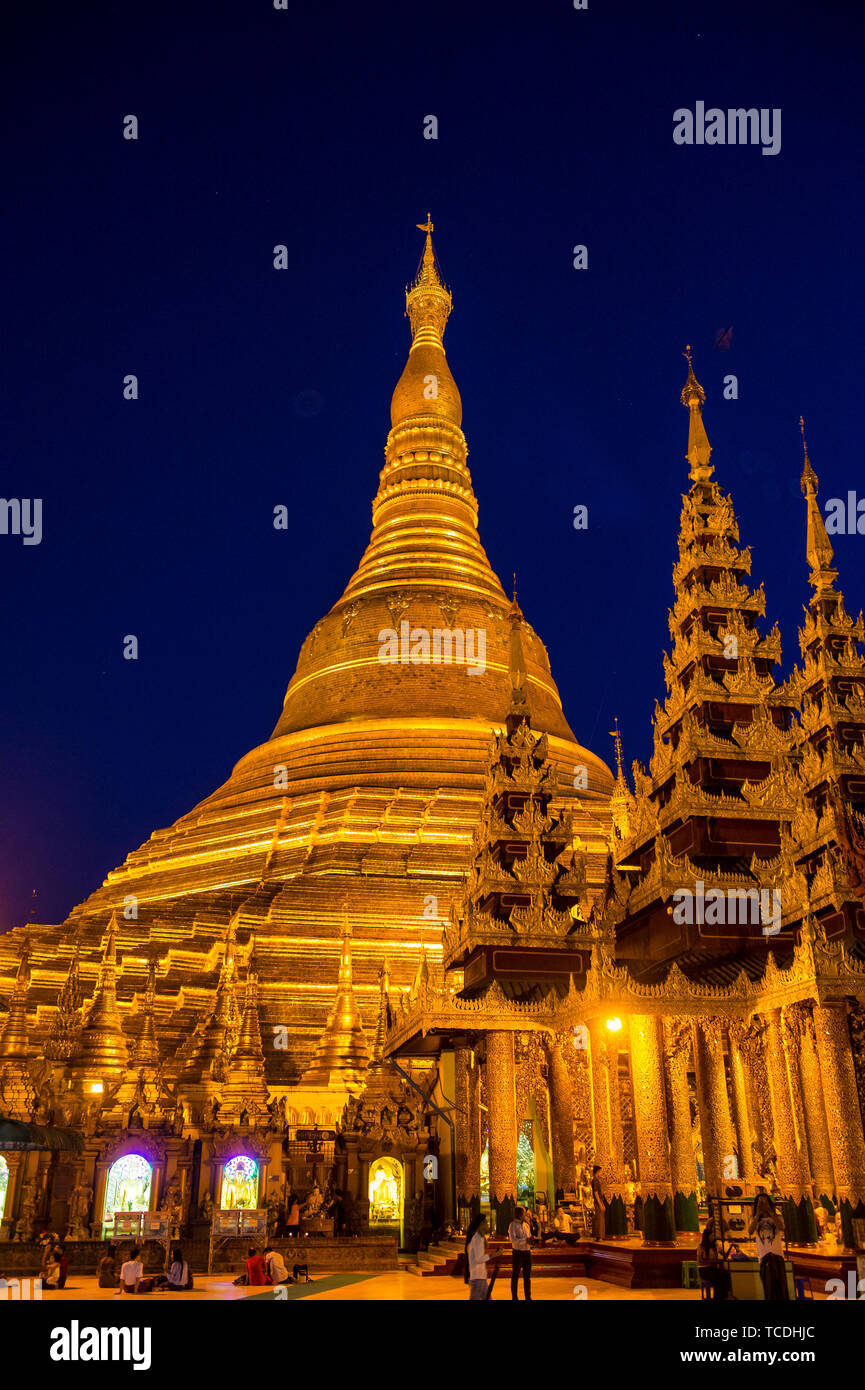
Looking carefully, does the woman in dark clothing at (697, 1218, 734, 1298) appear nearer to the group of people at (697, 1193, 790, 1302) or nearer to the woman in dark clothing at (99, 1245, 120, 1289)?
the group of people at (697, 1193, 790, 1302)

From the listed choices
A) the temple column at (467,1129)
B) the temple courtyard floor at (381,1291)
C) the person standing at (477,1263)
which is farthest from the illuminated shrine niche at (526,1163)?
the person standing at (477,1263)

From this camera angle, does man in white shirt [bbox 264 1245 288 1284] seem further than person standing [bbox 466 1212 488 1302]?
Yes

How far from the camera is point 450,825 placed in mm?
33250

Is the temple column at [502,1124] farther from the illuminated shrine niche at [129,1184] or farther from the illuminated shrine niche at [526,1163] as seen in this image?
the illuminated shrine niche at [129,1184]

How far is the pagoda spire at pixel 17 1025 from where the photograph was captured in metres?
24.4

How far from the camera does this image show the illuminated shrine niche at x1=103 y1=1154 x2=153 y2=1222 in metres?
19.9

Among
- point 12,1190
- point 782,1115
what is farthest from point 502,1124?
point 12,1190

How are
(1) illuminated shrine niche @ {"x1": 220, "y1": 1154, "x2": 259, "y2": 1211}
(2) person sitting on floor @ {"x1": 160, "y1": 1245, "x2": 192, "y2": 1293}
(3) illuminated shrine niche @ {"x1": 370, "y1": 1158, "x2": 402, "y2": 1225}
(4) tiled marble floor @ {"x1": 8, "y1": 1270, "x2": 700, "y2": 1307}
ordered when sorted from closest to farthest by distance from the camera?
(4) tiled marble floor @ {"x1": 8, "y1": 1270, "x2": 700, "y2": 1307} → (2) person sitting on floor @ {"x1": 160, "y1": 1245, "x2": 192, "y2": 1293} → (1) illuminated shrine niche @ {"x1": 220, "y1": 1154, "x2": 259, "y2": 1211} → (3) illuminated shrine niche @ {"x1": 370, "y1": 1158, "x2": 402, "y2": 1225}

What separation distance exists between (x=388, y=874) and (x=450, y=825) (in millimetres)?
2612

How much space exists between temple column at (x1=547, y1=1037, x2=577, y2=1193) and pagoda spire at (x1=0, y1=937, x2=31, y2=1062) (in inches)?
497

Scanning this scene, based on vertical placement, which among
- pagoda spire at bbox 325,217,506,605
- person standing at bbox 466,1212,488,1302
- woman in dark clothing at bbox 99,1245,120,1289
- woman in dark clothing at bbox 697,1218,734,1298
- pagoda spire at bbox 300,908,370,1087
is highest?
pagoda spire at bbox 325,217,506,605

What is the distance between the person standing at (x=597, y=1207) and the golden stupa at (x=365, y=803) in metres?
10.6

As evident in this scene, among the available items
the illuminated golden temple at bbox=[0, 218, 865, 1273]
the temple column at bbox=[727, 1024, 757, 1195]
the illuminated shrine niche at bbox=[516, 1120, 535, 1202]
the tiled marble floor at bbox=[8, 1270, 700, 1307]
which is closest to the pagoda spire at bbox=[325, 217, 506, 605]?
the illuminated golden temple at bbox=[0, 218, 865, 1273]

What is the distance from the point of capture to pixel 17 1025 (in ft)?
82.6
